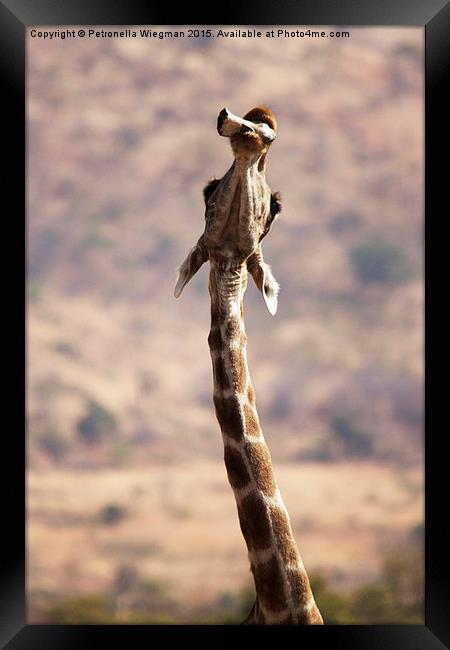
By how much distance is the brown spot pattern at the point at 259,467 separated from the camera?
19.4ft

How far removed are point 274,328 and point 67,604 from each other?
25271 mm

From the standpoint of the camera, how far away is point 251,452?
232 inches

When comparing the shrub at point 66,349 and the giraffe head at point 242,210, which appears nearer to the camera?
the giraffe head at point 242,210

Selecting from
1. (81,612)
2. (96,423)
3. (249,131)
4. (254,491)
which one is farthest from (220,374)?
(96,423)

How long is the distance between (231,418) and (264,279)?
3.55 ft

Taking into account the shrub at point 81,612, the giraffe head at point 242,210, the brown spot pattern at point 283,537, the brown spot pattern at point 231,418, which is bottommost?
the shrub at point 81,612

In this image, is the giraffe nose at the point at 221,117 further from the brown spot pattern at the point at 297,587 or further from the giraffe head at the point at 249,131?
the brown spot pattern at the point at 297,587

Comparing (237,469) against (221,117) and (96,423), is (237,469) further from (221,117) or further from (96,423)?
(96,423)

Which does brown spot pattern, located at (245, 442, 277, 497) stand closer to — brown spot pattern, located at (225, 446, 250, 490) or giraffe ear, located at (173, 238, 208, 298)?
brown spot pattern, located at (225, 446, 250, 490)

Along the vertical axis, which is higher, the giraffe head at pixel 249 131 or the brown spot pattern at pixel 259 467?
the giraffe head at pixel 249 131

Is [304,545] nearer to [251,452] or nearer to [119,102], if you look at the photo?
[251,452]

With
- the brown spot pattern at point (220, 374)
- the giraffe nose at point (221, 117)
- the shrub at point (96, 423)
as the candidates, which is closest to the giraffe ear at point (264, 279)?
the brown spot pattern at point (220, 374)

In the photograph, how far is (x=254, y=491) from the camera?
19.4ft

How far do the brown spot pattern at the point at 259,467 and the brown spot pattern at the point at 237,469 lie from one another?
50mm
